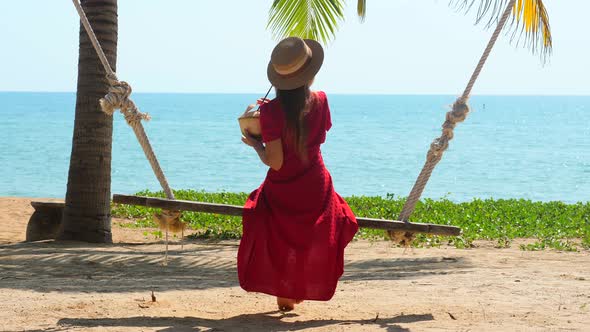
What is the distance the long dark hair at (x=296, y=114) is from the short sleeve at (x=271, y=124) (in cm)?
4

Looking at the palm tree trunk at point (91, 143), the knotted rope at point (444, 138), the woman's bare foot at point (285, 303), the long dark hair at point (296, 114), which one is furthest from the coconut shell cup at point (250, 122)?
the palm tree trunk at point (91, 143)

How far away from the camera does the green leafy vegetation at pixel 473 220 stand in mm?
9484

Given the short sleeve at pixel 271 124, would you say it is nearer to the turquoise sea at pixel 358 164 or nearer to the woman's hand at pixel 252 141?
the woman's hand at pixel 252 141

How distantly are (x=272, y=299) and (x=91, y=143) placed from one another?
11.7ft

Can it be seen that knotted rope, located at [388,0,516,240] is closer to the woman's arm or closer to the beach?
the beach

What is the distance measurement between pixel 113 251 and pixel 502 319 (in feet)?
13.6

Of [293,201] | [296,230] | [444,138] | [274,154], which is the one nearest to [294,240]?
[296,230]

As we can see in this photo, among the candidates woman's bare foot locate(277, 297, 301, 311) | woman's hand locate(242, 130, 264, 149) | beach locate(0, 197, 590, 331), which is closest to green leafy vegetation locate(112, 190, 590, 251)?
beach locate(0, 197, 590, 331)

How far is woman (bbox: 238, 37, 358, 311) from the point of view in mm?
4906

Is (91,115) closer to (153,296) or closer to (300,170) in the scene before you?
(153,296)

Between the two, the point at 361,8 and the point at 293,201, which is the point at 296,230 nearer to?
the point at 293,201

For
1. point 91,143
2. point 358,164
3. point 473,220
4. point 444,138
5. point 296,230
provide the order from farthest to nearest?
1. point 358,164
2. point 473,220
3. point 91,143
4. point 444,138
5. point 296,230

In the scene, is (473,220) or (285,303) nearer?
(285,303)

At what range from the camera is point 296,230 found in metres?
4.99
